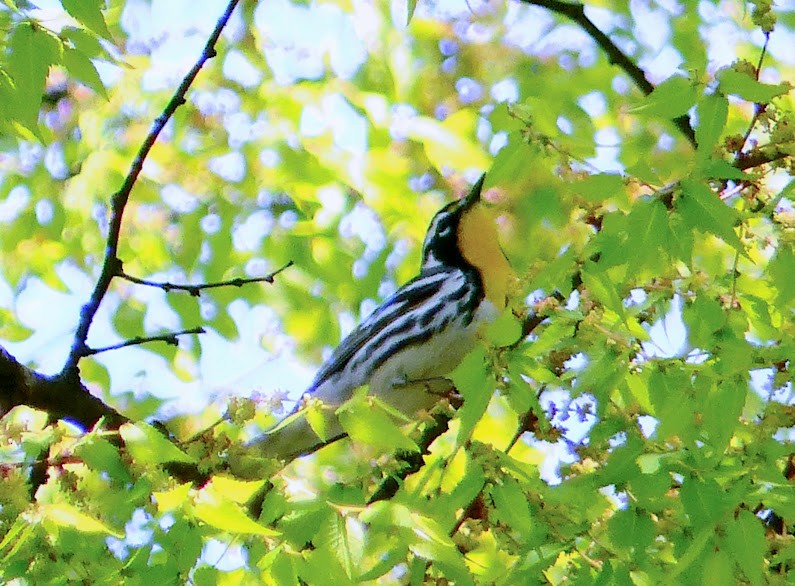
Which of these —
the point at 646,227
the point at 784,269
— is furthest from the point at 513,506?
the point at 784,269

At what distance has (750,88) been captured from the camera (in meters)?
1.38

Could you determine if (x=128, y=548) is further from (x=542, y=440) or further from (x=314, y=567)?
(x=542, y=440)

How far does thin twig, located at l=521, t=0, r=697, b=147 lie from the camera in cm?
292

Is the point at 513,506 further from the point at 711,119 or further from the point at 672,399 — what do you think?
the point at 711,119

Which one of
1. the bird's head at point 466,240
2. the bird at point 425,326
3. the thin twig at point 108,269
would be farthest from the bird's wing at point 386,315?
the thin twig at point 108,269

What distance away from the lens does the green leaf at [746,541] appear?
1.39m

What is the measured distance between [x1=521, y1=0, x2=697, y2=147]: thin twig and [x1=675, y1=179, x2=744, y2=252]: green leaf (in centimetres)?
155

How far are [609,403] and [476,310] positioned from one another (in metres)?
1.49

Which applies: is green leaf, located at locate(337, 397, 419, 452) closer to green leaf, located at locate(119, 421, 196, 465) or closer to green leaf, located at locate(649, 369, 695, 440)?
green leaf, located at locate(119, 421, 196, 465)

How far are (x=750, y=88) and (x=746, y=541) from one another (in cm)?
61

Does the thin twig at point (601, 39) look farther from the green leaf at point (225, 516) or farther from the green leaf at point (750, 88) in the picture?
the green leaf at point (225, 516)

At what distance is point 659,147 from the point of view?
327cm

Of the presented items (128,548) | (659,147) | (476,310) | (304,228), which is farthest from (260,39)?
(128,548)

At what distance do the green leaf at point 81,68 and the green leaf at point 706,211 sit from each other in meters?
0.92
